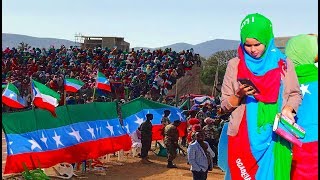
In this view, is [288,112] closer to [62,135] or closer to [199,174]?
[199,174]

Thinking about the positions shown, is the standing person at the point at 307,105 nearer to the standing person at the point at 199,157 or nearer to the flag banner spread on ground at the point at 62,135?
the standing person at the point at 199,157

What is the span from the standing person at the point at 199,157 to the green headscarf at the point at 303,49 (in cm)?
636

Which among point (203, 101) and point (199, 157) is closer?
point (199, 157)

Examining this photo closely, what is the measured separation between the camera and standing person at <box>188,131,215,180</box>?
10.6 metres

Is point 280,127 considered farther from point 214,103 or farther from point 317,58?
point 214,103

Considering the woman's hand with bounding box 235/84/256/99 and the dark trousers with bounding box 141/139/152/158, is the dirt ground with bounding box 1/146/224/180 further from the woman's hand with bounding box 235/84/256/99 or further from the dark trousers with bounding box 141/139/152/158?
the woman's hand with bounding box 235/84/256/99

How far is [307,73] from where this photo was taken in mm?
4277

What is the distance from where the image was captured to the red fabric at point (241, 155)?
393 centimetres

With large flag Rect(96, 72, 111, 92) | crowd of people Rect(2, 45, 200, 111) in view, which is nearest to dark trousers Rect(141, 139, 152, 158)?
large flag Rect(96, 72, 111, 92)

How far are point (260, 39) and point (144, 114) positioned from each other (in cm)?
1292

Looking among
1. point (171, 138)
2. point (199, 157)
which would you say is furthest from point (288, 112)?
point (171, 138)

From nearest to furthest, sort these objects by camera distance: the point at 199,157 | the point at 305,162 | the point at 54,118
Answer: the point at 305,162 < the point at 199,157 < the point at 54,118

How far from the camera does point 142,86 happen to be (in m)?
27.5

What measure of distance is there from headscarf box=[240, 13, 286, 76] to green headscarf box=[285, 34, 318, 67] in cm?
42
